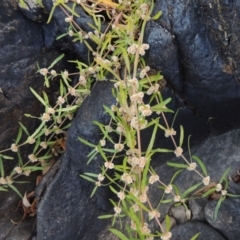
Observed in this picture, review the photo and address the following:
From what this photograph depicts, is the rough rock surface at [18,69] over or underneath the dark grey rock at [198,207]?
over

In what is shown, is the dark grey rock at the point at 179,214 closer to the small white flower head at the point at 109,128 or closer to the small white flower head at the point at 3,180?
the small white flower head at the point at 109,128

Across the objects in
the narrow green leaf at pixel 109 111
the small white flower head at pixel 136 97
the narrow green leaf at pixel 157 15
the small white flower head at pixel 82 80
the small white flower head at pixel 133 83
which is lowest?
the narrow green leaf at pixel 109 111

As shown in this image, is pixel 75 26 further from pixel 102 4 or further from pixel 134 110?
pixel 134 110

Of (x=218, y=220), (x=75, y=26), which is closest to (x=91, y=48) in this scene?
(x=75, y=26)

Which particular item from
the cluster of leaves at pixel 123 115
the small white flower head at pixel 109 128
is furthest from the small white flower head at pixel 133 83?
the small white flower head at pixel 109 128

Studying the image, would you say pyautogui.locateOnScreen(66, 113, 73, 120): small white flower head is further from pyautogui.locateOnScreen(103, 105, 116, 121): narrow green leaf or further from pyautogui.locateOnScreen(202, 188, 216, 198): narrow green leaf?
pyautogui.locateOnScreen(202, 188, 216, 198): narrow green leaf

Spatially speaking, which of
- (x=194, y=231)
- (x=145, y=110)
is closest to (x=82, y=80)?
(x=145, y=110)

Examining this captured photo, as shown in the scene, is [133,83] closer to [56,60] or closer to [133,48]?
[133,48]
